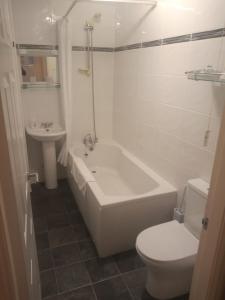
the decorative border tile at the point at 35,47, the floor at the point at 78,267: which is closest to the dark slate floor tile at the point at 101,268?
the floor at the point at 78,267

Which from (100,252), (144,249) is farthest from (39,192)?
(144,249)

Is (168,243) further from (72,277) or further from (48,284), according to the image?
(48,284)

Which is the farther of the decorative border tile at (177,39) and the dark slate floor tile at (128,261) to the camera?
Result: the dark slate floor tile at (128,261)

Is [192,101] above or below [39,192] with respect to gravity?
above

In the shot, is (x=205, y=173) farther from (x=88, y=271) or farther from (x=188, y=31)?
(x=88, y=271)

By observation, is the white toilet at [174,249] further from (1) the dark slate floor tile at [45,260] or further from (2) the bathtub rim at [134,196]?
(1) the dark slate floor tile at [45,260]

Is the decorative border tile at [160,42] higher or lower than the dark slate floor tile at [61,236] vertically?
higher

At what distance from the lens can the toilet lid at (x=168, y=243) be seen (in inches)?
61.4

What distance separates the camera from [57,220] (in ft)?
8.45

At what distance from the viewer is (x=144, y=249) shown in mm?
1613

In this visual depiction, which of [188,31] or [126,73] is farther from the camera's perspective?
[126,73]

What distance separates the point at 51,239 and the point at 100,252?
1.82ft

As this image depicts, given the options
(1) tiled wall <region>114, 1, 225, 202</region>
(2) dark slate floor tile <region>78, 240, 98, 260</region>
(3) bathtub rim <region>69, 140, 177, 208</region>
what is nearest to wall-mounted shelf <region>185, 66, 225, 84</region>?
(1) tiled wall <region>114, 1, 225, 202</region>

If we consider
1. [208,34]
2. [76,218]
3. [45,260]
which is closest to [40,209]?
[76,218]
